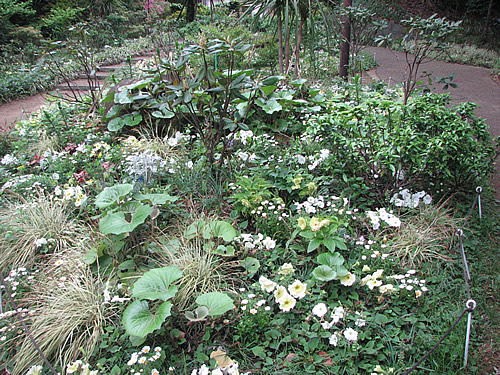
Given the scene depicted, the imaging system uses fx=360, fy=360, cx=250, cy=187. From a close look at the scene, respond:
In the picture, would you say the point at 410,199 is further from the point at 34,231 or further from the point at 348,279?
the point at 34,231

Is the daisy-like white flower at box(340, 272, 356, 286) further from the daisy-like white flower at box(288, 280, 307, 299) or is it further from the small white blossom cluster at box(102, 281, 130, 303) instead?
the small white blossom cluster at box(102, 281, 130, 303)

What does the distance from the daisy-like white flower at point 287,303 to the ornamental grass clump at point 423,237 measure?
0.76m

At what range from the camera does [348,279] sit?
6.48 feet

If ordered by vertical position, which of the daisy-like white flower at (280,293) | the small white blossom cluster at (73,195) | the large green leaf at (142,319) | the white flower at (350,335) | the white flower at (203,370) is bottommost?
the white flower at (203,370)

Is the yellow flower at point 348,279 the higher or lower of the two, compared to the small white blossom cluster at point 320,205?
lower

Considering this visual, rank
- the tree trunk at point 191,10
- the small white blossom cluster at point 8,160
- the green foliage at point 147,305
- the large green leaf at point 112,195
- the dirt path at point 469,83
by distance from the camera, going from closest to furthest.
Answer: the green foliage at point 147,305 → the large green leaf at point 112,195 → the small white blossom cluster at point 8,160 → the dirt path at point 469,83 → the tree trunk at point 191,10

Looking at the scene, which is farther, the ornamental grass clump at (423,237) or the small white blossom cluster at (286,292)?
the ornamental grass clump at (423,237)

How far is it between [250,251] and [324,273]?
1.71 feet

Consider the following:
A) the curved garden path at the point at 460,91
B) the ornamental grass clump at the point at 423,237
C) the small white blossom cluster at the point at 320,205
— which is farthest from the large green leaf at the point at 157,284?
the curved garden path at the point at 460,91

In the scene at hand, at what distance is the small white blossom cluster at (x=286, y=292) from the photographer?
1.86 metres

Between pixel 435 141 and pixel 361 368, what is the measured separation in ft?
5.02

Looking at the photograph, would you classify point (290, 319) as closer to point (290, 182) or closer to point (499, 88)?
point (290, 182)

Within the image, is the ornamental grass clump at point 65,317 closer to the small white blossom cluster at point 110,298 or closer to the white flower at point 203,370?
the small white blossom cluster at point 110,298

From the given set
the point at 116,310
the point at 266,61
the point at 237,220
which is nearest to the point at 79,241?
the point at 116,310
